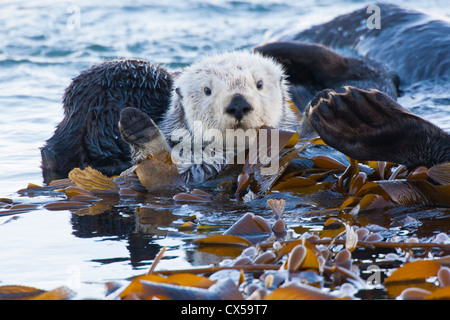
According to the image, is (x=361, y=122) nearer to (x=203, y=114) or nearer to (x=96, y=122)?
(x=203, y=114)

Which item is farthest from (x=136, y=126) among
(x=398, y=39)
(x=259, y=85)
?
(x=398, y=39)

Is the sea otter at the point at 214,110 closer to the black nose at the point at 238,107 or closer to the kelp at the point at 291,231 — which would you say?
the black nose at the point at 238,107

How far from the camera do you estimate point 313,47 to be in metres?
5.78

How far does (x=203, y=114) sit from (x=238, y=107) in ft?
1.52

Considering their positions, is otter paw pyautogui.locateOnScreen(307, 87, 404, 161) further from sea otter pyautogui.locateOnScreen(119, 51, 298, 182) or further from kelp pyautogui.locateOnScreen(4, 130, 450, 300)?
sea otter pyautogui.locateOnScreen(119, 51, 298, 182)

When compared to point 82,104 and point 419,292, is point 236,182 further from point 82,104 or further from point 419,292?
point 419,292

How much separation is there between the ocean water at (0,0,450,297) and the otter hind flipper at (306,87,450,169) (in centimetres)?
94

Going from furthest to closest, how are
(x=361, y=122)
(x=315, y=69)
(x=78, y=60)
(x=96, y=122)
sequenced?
(x=78, y=60) → (x=315, y=69) → (x=96, y=122) → (x=361, y=122)

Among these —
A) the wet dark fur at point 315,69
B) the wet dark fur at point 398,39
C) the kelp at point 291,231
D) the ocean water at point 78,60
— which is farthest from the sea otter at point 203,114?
the wet dark fur at point 398,39

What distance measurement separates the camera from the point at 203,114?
12.8 ft

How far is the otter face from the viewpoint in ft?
11.8

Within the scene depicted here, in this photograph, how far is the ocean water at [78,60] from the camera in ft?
8.50

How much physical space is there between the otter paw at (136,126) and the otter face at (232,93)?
39 cm
